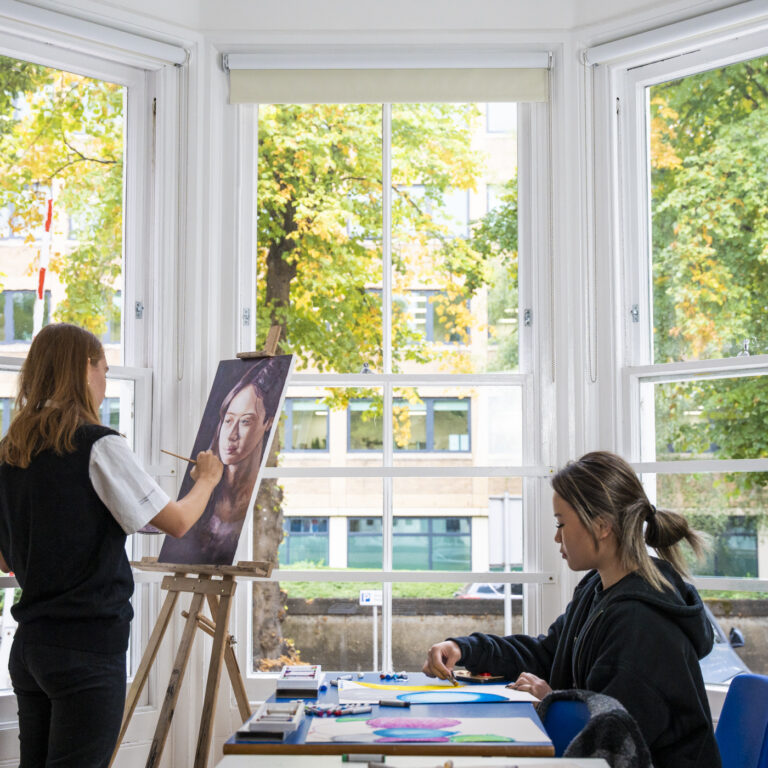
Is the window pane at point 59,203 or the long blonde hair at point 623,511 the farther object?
the window pane at point 59,203

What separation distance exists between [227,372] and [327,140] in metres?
1.02

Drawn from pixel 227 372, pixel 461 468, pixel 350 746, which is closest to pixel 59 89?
pixel 227 372

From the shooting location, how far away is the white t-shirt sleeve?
2.15 meters

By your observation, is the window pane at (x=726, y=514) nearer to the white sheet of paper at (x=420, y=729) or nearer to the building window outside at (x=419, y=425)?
the building window outside at (x=419, y=425)

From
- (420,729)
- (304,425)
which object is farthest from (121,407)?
(420,729)

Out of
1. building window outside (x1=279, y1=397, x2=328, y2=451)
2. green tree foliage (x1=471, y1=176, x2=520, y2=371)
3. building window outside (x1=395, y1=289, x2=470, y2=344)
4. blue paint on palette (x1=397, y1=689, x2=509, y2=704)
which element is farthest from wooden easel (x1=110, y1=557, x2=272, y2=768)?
green tree foliage (x1=471, y1=176, x2=520, y2=371)

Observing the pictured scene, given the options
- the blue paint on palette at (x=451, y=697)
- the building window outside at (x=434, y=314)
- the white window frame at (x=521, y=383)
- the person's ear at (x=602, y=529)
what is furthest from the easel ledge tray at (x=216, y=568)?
the building window outside at (x=434, y=314)

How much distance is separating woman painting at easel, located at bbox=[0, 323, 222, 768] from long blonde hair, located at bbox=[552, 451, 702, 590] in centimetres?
100

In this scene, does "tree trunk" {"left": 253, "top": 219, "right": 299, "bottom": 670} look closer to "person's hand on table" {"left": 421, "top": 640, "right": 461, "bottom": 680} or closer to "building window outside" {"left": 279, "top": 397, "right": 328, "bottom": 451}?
"building window outside" {"left": 279, "top": 397, "right": 328, "bottom": 451}

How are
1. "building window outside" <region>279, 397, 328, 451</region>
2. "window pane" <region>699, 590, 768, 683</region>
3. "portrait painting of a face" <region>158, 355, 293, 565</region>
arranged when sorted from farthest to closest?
"building window outside" <region>279, 397, 328, 451</region> < "window pane" <region>699, 590, 768, 683</region> < "portrait painting of a face" <region>158, 355, 293, 565</region>

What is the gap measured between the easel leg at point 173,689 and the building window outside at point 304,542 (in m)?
0.63

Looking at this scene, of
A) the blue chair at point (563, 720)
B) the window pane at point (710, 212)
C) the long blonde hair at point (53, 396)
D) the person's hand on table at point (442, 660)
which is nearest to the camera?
the blue chair at point (563, 720)

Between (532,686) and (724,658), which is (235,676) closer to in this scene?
(532,686)

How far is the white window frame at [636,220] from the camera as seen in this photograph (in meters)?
3.25
